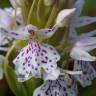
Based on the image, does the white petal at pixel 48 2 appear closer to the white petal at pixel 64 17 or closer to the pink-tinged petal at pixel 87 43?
the white petal at pixel 64 17

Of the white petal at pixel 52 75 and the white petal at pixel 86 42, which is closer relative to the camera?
the white petal at pixel 52 75

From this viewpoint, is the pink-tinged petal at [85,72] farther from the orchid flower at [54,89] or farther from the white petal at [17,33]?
the white petal at [17,33]

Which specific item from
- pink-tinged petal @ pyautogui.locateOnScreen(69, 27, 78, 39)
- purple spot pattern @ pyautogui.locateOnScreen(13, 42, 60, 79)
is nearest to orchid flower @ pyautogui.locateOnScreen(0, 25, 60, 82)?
purple spot pattern @ pyautogui.locateOnScreen(13, 42, 60, 79)

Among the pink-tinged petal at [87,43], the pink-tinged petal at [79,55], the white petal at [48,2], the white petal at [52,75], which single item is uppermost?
the white petal at [48,2]

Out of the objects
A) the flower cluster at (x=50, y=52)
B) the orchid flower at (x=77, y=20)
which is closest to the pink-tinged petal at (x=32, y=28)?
the flower cluster at (x=50, y=52)

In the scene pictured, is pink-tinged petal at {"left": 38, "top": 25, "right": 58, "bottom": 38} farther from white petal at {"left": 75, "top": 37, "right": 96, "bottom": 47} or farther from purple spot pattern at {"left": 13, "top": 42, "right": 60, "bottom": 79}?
white petal at {"left": 75, "top": 37, "right": 96, "bottom": 47}

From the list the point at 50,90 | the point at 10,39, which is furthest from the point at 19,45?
the point at 50,90

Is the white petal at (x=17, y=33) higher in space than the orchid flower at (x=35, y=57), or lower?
higher

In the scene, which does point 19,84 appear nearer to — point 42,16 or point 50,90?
point 50,90
